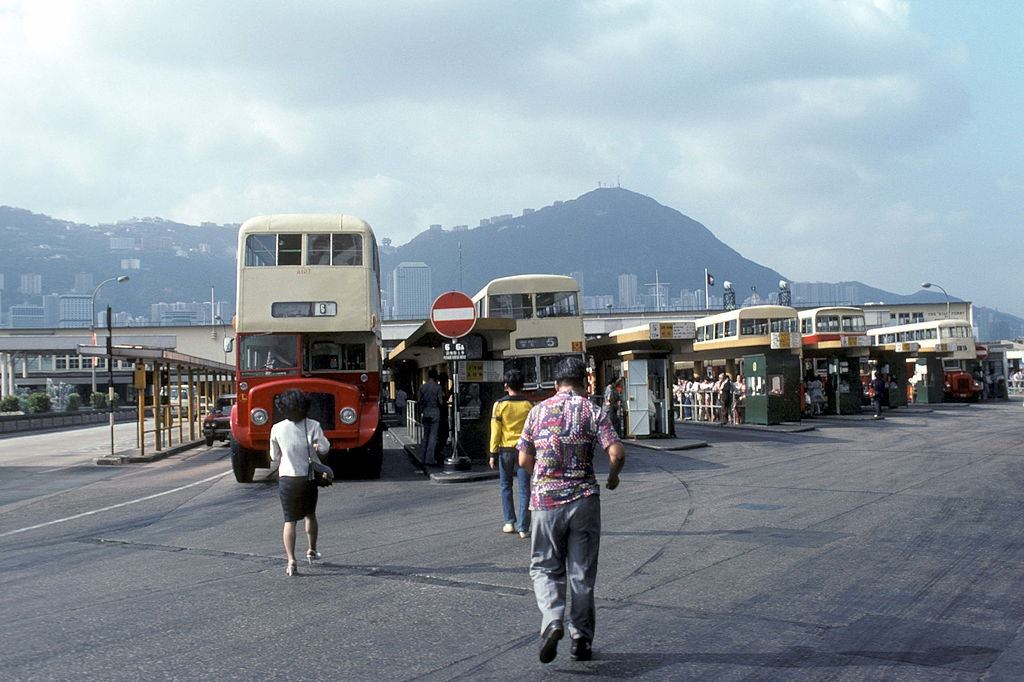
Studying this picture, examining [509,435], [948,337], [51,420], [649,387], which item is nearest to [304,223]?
[509,435]

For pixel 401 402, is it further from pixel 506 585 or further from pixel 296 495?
pixel 506 585

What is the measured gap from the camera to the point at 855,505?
469 inches

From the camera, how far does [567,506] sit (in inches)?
225

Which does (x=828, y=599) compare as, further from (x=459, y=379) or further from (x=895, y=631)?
(x=459, y=379)

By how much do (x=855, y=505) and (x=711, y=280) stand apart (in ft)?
236

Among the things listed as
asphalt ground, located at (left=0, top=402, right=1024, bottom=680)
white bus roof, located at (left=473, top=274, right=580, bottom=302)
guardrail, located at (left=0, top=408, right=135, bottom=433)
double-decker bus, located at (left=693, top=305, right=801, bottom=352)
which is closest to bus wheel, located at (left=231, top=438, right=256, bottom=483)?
asphalt ground, located at (left=0, top=402, right=1024, bottom=680)

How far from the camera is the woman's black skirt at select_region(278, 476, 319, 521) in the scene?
8.52m

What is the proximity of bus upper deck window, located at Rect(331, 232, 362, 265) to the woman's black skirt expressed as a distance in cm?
934

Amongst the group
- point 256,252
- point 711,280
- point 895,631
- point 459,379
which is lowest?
point 895,631

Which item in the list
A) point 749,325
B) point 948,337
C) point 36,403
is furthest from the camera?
point 36,403

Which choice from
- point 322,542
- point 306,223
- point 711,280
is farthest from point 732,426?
point 711,280

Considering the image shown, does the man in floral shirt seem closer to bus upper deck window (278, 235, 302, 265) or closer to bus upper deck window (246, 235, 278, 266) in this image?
bus upper deck window (278, 235, 302, 265)

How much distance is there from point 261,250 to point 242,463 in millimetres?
3840

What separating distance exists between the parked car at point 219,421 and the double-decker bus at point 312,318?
11636mm
